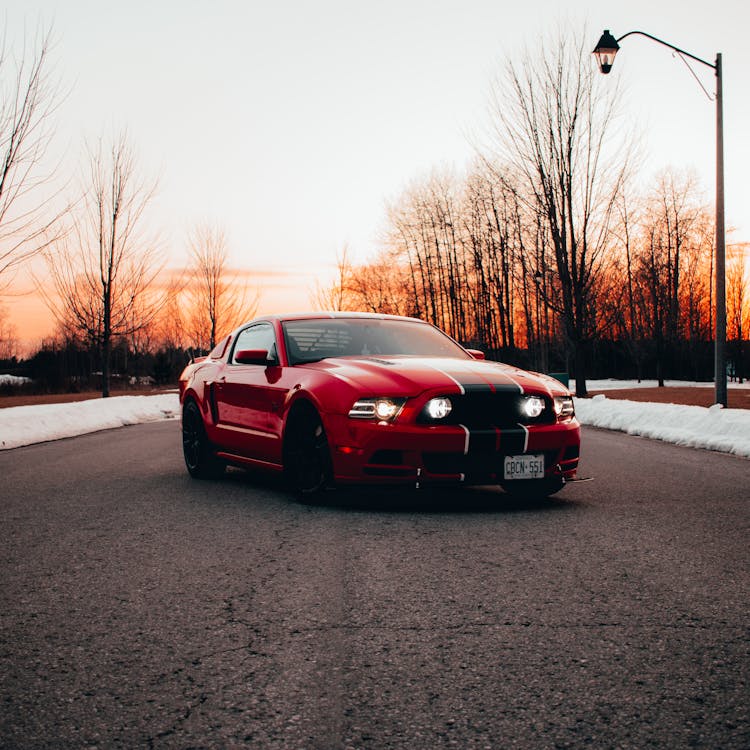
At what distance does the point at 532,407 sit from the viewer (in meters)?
6.88

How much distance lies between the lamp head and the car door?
410 inches

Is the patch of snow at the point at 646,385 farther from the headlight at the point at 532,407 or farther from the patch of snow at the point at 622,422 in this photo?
the headlight at the point at 532,407

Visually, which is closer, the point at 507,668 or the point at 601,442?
the point at 507,668

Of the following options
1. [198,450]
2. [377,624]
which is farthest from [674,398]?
[377,624]

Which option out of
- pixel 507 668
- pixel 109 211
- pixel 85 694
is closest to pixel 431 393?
pixel 507 668

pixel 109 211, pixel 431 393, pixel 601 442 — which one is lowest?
pixel 601 442

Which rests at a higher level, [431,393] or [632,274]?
[632,274]

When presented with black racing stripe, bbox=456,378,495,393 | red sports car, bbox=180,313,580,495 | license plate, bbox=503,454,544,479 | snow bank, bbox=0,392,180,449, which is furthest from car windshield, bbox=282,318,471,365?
snow bank, bbox=0,392,180,449

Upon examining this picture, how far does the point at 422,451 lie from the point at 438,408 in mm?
343

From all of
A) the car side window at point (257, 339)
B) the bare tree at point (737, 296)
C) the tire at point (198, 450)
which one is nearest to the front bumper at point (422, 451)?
the car side window at point (257, 339)

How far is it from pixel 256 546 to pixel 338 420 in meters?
1.47

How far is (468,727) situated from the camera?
271cm

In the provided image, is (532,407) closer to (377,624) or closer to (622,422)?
(377,624)

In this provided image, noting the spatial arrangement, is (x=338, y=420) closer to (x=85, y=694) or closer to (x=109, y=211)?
(x=85, y=694)
